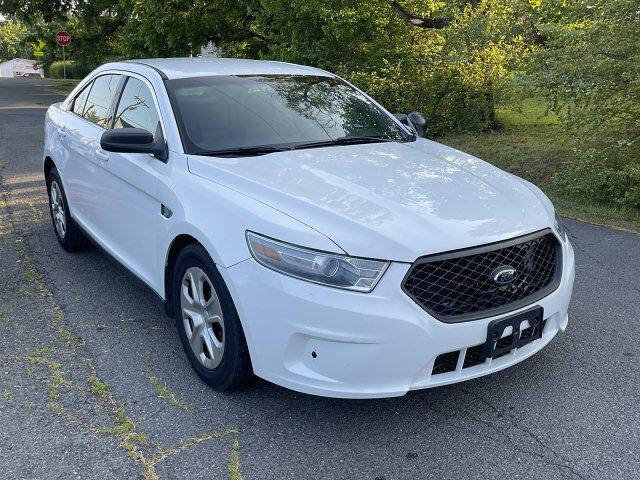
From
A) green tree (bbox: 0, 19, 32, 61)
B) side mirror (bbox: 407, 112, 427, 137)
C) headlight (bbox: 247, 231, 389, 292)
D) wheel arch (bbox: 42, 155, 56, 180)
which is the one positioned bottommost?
green tree (bbox: 0, 19, 32, 61)

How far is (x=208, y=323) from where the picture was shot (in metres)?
3.32

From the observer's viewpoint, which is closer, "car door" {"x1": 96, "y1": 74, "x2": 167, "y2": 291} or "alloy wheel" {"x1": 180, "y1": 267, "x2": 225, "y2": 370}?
"alloy wheel" {"x1": 180, "y1": 267, "x2": 225, "y2": 370}

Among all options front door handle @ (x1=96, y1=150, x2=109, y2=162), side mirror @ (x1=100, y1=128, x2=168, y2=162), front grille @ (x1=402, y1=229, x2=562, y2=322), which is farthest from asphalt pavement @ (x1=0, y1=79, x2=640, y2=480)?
side mirror @ (x1=100, y1=128, x2=168, y2=162)

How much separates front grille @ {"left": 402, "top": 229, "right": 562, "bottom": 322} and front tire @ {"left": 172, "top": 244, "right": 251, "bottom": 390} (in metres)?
0.90

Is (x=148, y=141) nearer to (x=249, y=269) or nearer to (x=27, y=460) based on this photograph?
(x=249, y=269)

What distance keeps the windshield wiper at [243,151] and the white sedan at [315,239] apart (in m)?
0.01

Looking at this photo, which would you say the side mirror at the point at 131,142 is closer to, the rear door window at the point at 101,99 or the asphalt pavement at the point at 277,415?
the rear door window at the point at 101,99

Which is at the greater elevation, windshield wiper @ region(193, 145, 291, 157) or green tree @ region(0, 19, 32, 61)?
windshield wiper @ region(193, 145, 291, 157)

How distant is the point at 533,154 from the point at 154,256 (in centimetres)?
819

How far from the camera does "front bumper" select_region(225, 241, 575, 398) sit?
2705 mm

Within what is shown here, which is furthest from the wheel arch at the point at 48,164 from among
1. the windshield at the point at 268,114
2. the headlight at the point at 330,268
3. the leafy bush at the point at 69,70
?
the leafy bush at the point at 69,70

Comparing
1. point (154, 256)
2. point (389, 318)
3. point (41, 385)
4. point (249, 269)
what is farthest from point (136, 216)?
point (389, 318)

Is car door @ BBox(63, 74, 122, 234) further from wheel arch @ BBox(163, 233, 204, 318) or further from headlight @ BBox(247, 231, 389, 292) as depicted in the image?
headlight @ BBox(247, 231, 389, 292)

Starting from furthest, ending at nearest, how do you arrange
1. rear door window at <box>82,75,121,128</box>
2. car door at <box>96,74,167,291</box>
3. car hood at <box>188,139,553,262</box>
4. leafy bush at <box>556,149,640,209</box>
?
leafy bush at <box>556,149,640,209</box>
rear door window at <box>82,75,121,128</box>
car door at <box>96,74,167,291</box>
car hood at <box>188,139,553,262</box>
